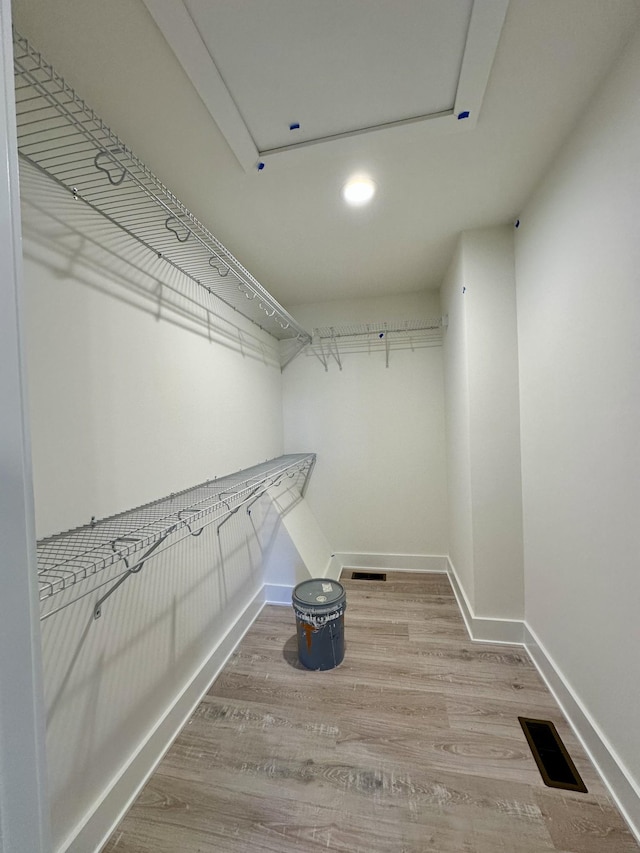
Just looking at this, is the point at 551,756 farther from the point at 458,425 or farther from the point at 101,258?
the point at 101,258

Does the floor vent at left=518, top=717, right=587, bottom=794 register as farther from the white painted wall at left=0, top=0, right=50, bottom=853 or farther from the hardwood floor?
the white painted wall at left=0, top=0, right=50, bottom=853

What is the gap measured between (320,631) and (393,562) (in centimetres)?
131

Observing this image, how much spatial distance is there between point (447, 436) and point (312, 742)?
207cm

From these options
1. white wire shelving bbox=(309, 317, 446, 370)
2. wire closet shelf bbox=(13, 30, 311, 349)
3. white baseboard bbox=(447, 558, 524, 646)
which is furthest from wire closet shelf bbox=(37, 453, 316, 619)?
white wire shelving bbox=(309, 317, 446, 370)

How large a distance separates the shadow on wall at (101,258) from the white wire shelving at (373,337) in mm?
1211

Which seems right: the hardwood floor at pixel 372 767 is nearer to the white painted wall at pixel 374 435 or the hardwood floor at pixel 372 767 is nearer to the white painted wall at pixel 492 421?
the white painted wall at pixel 492 421

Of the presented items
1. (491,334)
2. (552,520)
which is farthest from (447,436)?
(552,520)

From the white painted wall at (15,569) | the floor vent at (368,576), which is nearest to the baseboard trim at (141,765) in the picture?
the white painted wall at (15,569)

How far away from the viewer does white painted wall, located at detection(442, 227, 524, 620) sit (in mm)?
1808

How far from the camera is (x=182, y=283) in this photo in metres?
1.61

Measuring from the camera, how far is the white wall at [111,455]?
3.06 feet

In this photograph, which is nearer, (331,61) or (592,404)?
(331,61)

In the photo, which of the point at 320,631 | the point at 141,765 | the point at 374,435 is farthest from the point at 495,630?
the point at 141,765

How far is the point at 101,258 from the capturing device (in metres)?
1.15
